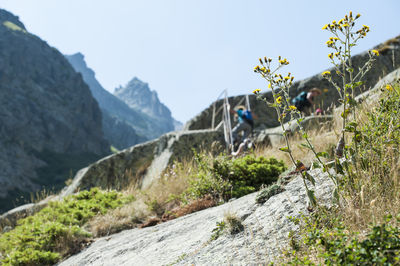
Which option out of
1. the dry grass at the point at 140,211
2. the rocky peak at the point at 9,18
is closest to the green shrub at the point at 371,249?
the dry grass at the point at 140,211

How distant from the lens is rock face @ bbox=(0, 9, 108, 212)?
306 feet

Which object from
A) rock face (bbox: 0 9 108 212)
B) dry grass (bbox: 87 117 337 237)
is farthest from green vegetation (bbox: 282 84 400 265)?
rock face (bbox: 0 9 108 212)

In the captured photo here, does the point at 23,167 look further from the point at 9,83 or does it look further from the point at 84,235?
the point at 84,235

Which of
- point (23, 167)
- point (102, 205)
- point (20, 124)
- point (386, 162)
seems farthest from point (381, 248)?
point (20, 124)

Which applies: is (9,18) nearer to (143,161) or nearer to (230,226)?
(143,161)

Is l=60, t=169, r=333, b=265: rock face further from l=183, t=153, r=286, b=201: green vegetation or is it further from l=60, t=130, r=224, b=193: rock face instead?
→ l=60, t=130, r=224, b=193: rock face

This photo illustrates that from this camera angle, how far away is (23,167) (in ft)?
308

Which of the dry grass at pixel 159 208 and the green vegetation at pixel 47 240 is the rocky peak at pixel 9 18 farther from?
the dry grass at pixel 159 208

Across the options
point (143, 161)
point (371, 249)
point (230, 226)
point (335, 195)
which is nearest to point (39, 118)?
point (143, 161)

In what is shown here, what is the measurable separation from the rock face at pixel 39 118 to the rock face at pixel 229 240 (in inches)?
3404

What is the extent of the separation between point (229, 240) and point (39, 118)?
121 metres

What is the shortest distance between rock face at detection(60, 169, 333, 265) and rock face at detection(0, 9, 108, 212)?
86.5m

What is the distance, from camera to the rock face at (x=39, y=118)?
93.2m

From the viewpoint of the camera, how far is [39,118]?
357ft
